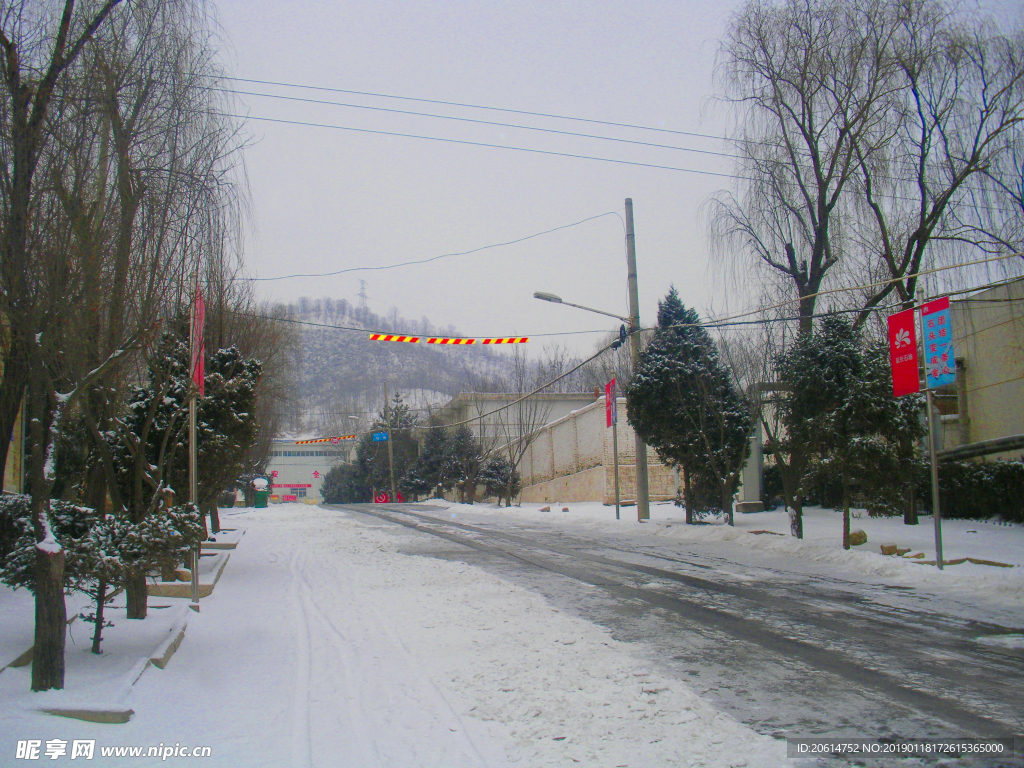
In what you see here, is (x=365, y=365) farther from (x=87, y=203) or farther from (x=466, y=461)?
(x=87, y=203)

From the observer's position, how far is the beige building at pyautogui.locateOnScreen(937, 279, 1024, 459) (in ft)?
59.4

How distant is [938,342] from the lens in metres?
10.8

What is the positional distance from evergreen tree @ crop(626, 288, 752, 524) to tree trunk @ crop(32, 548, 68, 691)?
46.3 ft

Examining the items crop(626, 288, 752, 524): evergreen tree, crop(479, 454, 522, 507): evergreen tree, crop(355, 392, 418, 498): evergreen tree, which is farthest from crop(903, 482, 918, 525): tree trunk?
crop(355, 392, 418, 498): evergreen tree

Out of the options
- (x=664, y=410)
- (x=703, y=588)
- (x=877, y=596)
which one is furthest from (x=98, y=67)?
(x=664, y=410)

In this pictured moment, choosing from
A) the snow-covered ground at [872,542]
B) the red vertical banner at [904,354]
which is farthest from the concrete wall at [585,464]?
the red vertical banner at [904,354]

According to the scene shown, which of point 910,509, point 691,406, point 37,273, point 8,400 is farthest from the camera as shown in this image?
point 691,406

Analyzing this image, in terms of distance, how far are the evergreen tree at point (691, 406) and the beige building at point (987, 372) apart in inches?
253

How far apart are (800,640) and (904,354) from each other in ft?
20.9

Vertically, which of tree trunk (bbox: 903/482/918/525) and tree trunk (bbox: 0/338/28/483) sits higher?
tree trunk (bbox: 0/338/28/483)

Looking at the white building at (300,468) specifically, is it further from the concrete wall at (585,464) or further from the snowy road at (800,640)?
the snowy road at (800,640)

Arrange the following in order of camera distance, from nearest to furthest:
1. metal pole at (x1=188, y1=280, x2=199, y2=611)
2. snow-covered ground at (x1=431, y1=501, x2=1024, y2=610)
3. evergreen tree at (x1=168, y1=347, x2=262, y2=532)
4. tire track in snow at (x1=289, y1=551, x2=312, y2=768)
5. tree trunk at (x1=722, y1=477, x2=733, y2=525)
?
tire track in snow at (x1=289, y1=551, x2=312, y2=768) → metal pole at (x1=188, y1=280, x2=199, y2=611) → snow-covered ground at (x1=431, y1=501, x2=1024, y2=610) → evergreen tree at (x1=168, y1=347, x2=262, y2=532) → tree trunk at (x1=722, y1=477, x2=733, y2=525)

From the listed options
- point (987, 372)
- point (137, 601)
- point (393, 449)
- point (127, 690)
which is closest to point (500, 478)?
point (393, 449)

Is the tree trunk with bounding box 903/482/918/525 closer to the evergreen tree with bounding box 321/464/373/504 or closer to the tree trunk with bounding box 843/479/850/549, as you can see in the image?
the tree trunk with bounding box 843/479/850/549
